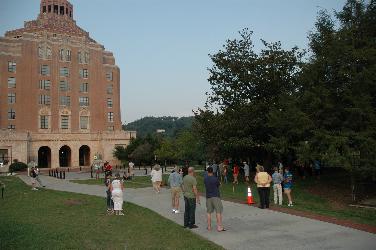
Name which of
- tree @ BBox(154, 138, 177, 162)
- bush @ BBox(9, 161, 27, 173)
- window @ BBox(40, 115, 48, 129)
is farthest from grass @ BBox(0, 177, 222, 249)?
window @ BBox(40, 115, 48, 129)

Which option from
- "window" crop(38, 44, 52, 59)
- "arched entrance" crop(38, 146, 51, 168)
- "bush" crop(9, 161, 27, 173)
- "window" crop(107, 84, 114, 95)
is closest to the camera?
"bush" crop(9, 161, 27, 173)

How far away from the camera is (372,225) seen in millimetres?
13953

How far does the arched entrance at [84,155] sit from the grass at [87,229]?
53.1 m

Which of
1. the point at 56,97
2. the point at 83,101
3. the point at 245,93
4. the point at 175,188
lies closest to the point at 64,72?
the point at 56,97

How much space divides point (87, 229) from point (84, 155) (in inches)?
2424

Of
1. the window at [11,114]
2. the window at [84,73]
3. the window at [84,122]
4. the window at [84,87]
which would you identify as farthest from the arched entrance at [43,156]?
the window at [84,73]

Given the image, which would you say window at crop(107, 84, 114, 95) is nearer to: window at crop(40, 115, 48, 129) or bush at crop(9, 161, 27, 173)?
window at crop(40, 115, 48, 129)

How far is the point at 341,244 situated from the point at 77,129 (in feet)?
209

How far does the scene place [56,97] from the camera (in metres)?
68.1

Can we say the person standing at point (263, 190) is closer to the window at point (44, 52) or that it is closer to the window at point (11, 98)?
the window at point (11, 98)

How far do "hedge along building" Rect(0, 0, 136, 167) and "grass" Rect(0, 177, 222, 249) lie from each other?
47286 millimetres

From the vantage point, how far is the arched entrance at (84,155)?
7181cm

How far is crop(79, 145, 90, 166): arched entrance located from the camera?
7181cm

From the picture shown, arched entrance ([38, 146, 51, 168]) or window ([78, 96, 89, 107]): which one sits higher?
window ([78, 96, 89, 107])
